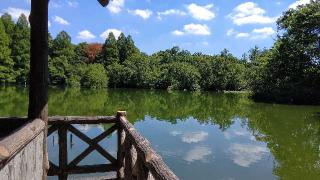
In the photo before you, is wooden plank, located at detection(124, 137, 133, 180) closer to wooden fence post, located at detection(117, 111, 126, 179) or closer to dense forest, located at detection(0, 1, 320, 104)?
wooden fence post, located at detection(117, 111, 126, 179)

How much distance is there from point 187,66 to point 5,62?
2574cm

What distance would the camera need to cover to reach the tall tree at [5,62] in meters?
59.4

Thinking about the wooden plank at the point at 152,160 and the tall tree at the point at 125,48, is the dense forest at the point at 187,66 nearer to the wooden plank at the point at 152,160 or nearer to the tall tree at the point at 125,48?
the tall tree at the point at 125,48

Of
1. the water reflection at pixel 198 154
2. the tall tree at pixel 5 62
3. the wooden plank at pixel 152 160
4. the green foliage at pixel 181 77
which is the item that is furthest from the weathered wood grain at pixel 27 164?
the green foliage at pixel 181 77

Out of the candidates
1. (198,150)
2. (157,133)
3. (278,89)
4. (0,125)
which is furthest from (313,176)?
(278,89)

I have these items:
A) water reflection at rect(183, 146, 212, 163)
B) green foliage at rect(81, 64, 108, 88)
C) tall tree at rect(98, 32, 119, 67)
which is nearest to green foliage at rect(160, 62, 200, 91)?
green foliage at rect(81, 64, 108, 88)

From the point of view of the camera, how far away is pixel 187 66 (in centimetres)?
6650

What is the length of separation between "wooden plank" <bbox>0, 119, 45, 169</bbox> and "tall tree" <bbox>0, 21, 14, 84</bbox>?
189 feet

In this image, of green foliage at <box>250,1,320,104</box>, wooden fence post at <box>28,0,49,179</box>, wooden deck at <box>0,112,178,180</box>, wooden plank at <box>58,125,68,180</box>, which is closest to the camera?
wooden deck at <box>0,112,178,180</box>

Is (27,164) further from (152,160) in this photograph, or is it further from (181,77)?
(181,77)

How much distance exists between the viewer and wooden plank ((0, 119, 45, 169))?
2914 millimetres

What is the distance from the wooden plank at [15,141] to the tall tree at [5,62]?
57588mm

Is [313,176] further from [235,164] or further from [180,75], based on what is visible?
[180,75]

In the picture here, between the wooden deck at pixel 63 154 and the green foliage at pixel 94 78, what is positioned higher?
the green foliage at pixel 94 78
